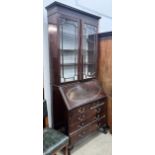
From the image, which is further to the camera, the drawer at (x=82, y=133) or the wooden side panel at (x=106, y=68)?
the wooden side panel at (x=106, y=68)

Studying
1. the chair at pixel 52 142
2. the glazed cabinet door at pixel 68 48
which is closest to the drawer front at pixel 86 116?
the chair at pixel 52 142

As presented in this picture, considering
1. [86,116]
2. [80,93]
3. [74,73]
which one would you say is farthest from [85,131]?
[74,73]

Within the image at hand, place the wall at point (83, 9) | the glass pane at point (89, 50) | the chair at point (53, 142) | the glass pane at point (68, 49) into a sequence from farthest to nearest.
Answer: the glass pane at point (89, 50) < the wall at point (83, 9) < the glass pane at point (68, 49) < the chair at point (53, 142)

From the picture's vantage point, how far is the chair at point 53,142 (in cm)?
152

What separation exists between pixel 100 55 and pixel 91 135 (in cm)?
129

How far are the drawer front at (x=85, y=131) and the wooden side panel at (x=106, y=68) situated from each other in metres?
0.24

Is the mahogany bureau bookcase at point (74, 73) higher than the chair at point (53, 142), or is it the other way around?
the mahogany bureau bookcase at point (74, 73)

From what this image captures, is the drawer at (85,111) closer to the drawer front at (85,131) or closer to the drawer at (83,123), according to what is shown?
the drawer at (83,123)
